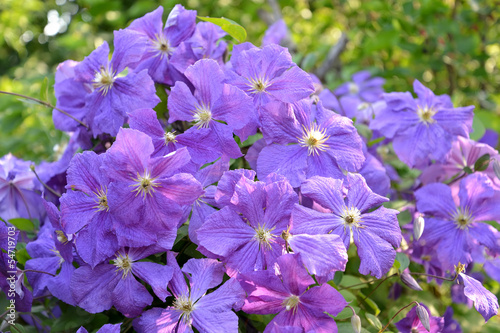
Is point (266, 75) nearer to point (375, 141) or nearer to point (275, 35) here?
point (375, 141)

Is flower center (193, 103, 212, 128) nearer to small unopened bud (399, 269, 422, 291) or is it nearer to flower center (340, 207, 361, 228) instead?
flower center (340, 207, 361, 228)

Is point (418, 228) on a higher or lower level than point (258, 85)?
lower

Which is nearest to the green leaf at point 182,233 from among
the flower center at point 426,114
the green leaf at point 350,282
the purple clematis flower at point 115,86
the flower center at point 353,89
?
the purple clematis flower at point 115,86

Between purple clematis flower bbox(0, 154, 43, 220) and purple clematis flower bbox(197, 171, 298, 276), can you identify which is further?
purple clematis flower bbox(0, 154, 43, 220)

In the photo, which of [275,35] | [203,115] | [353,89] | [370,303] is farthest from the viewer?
[353,89]

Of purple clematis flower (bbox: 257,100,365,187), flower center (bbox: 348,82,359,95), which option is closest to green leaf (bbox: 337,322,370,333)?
A: purple clematis flower (bbox: 257,100,365,187)

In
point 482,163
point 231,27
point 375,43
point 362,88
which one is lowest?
point 362,88

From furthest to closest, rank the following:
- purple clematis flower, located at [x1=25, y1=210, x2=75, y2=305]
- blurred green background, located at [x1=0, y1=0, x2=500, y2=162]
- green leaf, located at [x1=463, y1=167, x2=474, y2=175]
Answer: blurred green background, located at [x1=0, y1=0, x2=500, y2=162] < green leaf, located at [x1=463, y1=167, x2=474, y2=175] < purple clematis flower, located at [x1=25, y1=210, x2=75, y2=305]

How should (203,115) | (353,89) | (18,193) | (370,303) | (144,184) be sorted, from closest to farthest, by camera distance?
(144,184) < (203,115) < (370,303) < (18,193) < (353,89)

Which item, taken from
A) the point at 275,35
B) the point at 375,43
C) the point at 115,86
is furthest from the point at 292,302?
the point at 375,43

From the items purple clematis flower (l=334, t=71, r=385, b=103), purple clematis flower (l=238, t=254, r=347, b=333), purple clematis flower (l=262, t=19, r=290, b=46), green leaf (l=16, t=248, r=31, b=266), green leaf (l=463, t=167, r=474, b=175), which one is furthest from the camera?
purple clematis flower (l=334, t=71, r=385, b=103)
